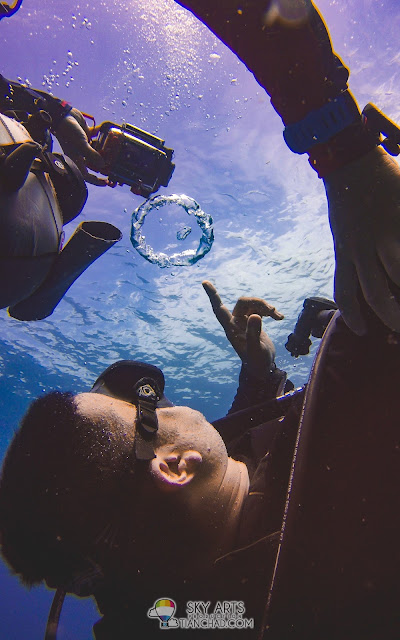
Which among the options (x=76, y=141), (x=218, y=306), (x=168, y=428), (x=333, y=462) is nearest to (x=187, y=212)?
(x=218, y=306)

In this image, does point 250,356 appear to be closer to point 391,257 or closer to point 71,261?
point 71,261

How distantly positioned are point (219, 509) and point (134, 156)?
3.10 m

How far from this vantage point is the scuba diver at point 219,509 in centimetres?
100

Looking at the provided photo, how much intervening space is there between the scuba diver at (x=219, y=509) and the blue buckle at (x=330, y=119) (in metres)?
0.79

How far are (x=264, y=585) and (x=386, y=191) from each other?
2050 mm

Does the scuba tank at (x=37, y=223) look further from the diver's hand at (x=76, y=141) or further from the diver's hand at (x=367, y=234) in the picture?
the diver's hand at (x=367, y=234)

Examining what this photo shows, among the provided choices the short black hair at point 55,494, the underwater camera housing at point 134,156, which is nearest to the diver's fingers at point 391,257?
the short black hair at point 55,494

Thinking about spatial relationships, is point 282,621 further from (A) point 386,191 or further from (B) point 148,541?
(A) point 386,191

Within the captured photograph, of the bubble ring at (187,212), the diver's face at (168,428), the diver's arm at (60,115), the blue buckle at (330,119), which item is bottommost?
the diver's face at (168,428)

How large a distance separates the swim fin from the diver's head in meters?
0.85

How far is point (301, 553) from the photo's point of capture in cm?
98

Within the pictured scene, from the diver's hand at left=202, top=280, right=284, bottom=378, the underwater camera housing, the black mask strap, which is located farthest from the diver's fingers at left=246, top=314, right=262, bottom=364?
the underwater camera housing

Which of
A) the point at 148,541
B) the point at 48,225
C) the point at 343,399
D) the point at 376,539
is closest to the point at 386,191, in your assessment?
the point at 343,399

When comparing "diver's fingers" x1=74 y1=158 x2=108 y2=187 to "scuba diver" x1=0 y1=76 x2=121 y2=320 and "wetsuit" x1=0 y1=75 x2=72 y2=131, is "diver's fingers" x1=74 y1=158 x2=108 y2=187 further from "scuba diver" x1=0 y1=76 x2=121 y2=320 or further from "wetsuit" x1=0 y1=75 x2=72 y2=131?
"wetsuit" x1=0 y1=75 x2=72 y2=131
